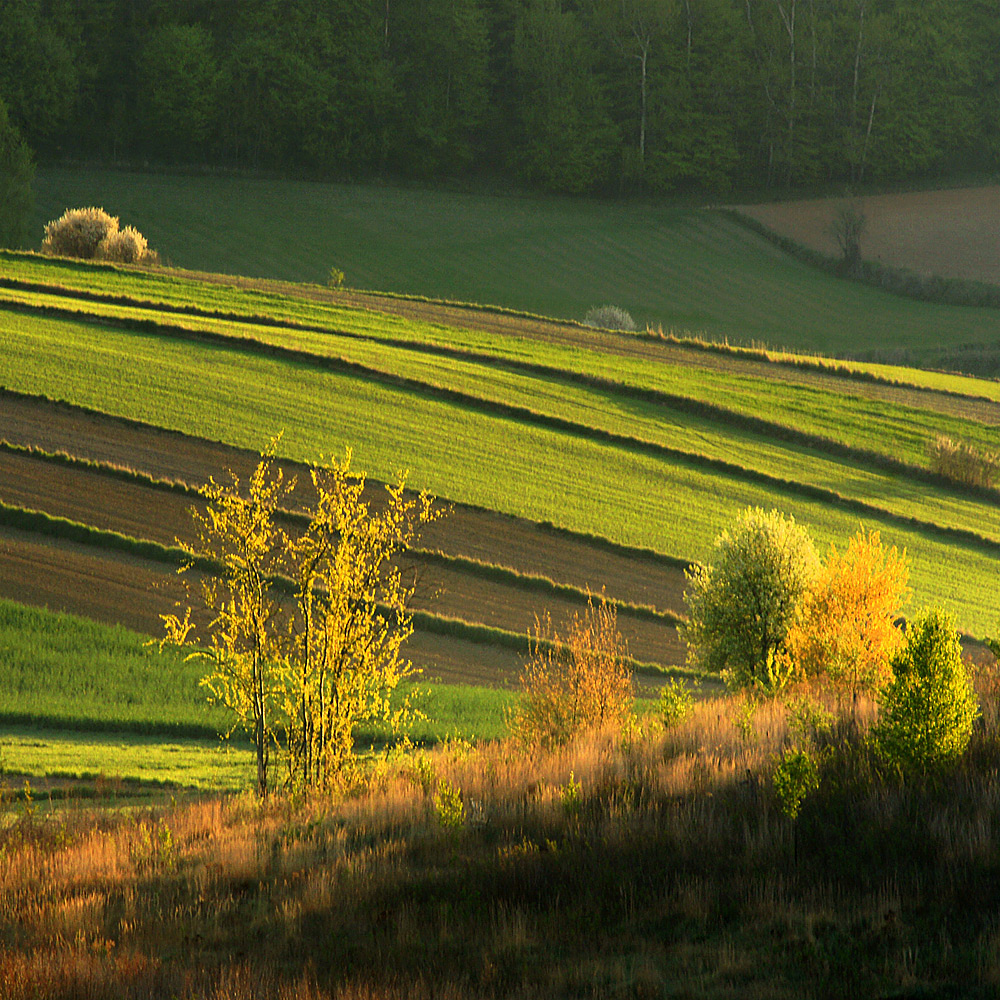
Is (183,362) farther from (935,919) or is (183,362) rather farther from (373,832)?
(935,919)

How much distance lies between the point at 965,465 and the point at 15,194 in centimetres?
5476

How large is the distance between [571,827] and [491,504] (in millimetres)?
21692

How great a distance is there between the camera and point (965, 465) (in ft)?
130

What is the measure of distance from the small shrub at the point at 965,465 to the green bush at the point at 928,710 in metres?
33.2

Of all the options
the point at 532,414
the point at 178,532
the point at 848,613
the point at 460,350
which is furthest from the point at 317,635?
the point at 460,350

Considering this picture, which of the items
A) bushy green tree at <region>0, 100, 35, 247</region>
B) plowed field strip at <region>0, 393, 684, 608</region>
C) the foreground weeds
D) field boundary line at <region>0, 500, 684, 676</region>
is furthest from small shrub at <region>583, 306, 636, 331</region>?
the foreground weeds

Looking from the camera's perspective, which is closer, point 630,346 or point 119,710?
point 119,710

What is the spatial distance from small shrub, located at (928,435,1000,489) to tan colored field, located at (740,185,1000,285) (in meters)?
51.2

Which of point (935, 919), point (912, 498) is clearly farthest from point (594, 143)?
point (935, 919)

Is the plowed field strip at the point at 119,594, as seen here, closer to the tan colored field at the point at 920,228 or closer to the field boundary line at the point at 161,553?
the field boundary line at the point at 161,553

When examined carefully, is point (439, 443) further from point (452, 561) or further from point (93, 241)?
point (93, 241)

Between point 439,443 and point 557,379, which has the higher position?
point 557,379

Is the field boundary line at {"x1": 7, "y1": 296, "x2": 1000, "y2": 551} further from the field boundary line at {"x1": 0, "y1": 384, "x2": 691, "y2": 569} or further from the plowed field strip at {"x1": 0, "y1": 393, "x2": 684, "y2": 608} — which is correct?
the plowed field strip at {"x1": 0, "y1": 393, "x2": 684, "y2": 608}

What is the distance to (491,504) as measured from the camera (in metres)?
30.0
